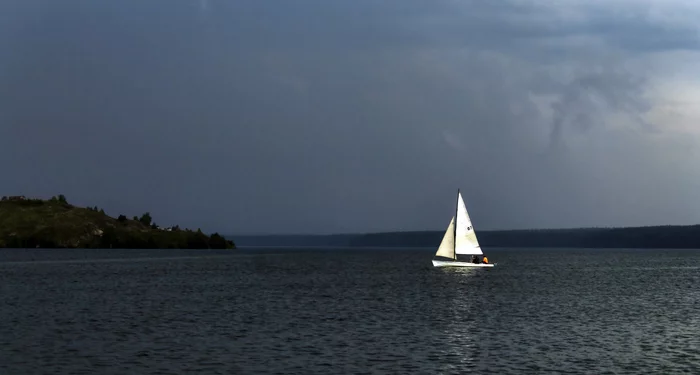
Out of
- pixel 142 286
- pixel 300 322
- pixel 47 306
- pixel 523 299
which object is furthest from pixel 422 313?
pixel 142 286

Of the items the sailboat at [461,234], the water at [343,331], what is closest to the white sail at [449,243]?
the sailboat at [461,234]

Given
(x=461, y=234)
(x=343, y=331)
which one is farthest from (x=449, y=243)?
(x=343, y=331)

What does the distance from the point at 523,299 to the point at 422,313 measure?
83.8 ft

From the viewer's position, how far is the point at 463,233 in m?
168

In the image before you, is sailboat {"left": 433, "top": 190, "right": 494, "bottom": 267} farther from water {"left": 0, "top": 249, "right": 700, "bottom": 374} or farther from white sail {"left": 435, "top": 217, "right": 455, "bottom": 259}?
water {"left": 0, "top": 249, "right": 700, "bottom": 374}

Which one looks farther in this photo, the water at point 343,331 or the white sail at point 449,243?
the white sail at point 449,243

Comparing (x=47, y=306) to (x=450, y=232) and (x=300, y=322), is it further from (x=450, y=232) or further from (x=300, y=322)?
(x=450, y=232)

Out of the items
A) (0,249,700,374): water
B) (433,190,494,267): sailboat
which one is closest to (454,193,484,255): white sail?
(433,190,494,267): sailboat

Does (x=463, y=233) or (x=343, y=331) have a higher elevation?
(x=463, y=233)

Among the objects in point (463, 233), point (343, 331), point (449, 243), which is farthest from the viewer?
point (449, 243)

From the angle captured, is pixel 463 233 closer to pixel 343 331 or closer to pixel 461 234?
pixel 461 234

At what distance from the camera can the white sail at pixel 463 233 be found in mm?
166625

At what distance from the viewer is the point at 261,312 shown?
8644 cm

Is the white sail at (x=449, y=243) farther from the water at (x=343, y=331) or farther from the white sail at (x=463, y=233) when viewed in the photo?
the water at (x=343, y=331)
